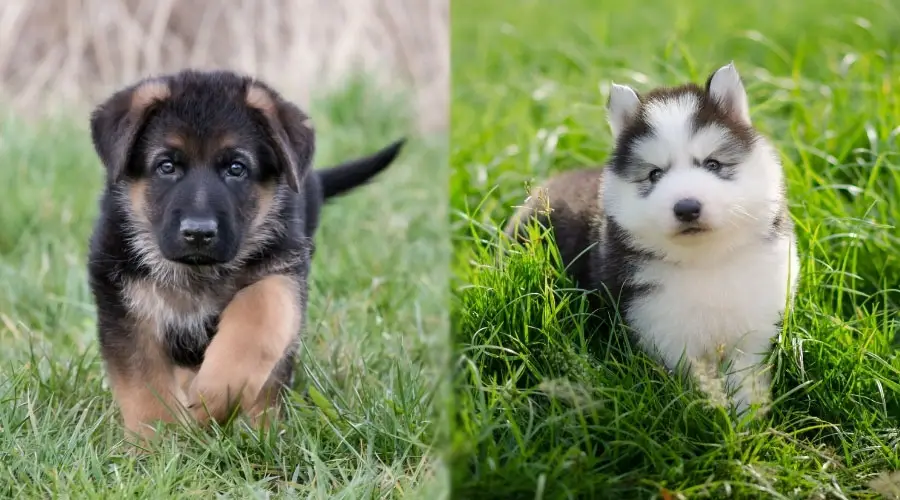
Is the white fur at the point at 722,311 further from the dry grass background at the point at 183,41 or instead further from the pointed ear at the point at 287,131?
the dry grass background at the point at 183,41

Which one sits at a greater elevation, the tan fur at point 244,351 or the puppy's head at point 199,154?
the puppy's head at point 199,154

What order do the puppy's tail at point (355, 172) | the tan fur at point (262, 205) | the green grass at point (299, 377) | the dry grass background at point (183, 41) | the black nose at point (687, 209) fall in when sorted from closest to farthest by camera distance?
the black nose at point (687, 209) < the green grass at point (299, 377) < the tan fur at point (262, 205) < the puppy's tail at point (355, 172) < the dry grass background at point (183, 41)

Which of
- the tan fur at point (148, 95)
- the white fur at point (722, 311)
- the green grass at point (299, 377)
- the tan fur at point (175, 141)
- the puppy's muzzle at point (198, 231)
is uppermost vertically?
the tan fur at point (148, 95)

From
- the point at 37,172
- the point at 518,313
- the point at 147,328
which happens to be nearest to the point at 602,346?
the point at 518,313

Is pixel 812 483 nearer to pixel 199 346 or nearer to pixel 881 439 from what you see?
pixel 881 439

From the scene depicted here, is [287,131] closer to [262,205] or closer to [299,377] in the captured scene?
[262,205]

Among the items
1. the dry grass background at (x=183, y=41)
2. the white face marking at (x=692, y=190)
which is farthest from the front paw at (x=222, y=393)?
the dry grass background at (x=183, y=41)

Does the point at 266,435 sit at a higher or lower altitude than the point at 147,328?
lower
